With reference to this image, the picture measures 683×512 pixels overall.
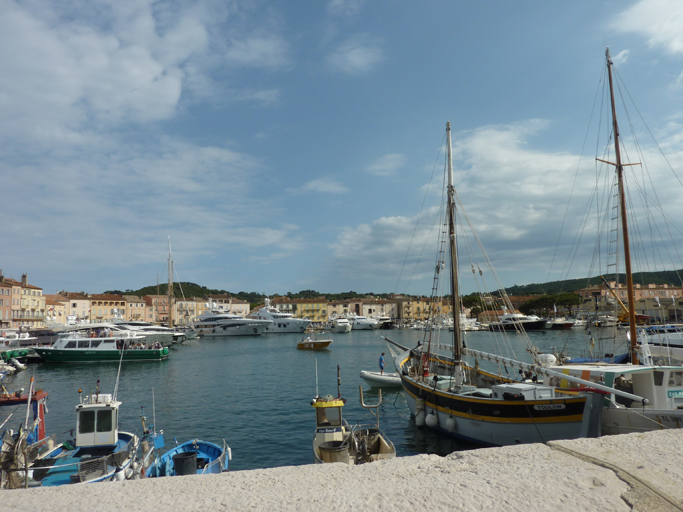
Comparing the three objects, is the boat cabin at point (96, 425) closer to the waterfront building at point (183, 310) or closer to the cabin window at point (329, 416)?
the cabin window at point (329, 416)

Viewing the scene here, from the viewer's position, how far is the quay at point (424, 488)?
4070mm

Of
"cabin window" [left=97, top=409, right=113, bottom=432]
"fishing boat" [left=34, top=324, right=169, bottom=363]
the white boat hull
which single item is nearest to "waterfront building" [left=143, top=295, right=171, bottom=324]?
the white boat hull

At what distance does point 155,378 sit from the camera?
133ft

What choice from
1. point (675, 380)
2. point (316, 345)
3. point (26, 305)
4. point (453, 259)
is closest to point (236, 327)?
point (316, 345)

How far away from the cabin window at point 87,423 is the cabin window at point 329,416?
23.2 ft

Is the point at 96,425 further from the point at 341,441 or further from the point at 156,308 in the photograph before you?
the point at 156,308

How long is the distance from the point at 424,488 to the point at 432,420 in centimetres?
1584

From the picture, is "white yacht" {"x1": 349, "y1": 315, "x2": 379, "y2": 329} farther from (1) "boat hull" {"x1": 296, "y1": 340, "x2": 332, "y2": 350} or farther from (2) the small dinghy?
(2) the small dinghy

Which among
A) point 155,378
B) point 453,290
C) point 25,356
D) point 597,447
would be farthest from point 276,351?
point 597,447

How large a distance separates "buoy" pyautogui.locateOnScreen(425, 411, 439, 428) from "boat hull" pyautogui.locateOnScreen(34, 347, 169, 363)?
150ft

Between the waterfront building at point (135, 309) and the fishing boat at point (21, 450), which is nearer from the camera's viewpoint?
the fishing boat at point (21, 450)

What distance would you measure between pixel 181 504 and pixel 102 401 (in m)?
12.3

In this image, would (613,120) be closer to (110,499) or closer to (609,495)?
(609,495)

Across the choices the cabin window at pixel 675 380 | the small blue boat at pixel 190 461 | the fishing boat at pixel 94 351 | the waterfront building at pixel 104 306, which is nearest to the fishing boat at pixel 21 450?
the small blue boat at pixel 190 461
